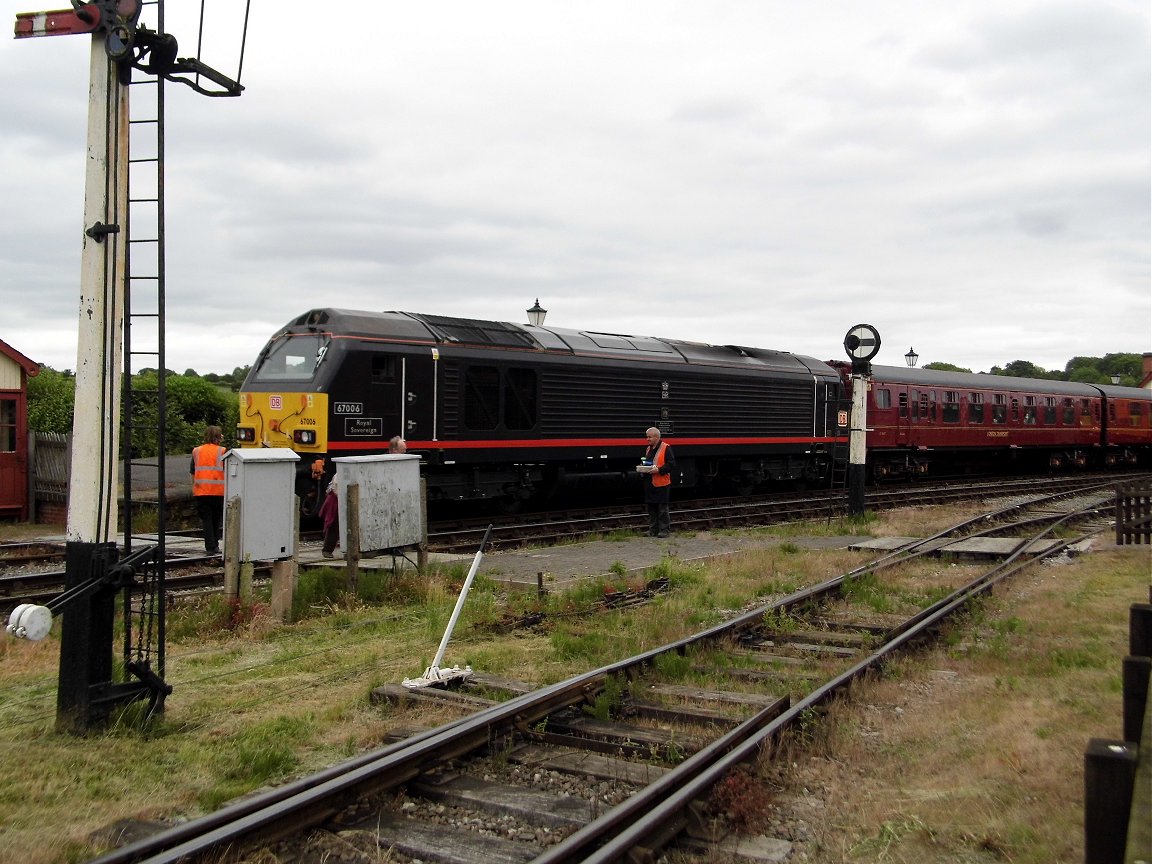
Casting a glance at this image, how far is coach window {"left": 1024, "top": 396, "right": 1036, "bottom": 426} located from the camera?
33.6 meters

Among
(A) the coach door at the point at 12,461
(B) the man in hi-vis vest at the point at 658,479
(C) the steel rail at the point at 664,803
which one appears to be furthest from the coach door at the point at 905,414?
(C) the steel rail at the point at 664,803

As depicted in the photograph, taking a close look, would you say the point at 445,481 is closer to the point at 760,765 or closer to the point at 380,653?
the point at 380,653

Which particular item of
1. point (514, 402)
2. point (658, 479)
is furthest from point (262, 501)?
point (514, 402)

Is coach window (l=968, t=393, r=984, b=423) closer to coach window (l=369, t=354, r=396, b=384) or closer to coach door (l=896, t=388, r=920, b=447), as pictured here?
coach door (l=896, t=388, r=920, b=447)

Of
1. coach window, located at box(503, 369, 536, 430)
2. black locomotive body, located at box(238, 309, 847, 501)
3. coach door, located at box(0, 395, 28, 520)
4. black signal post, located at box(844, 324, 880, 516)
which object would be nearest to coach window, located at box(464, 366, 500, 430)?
black locomotive body, located at box(238, 309, 847, 501)

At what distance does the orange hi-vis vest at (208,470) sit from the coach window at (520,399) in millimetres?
5616

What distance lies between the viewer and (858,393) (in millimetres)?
18203

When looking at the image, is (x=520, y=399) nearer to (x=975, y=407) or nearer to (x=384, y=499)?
(x=384, y=499)

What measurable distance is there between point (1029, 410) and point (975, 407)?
3.83 meters

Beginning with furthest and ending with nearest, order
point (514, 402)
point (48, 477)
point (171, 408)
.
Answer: point (171, 408) → point (48, 477) → point (514, 402)

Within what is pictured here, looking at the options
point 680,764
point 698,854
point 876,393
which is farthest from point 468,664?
point 876,393

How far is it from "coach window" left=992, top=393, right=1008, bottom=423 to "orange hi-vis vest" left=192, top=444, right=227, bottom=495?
1013 inches

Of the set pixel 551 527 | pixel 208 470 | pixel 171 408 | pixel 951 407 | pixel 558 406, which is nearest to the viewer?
pixel 208 470

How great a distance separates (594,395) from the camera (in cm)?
1894
